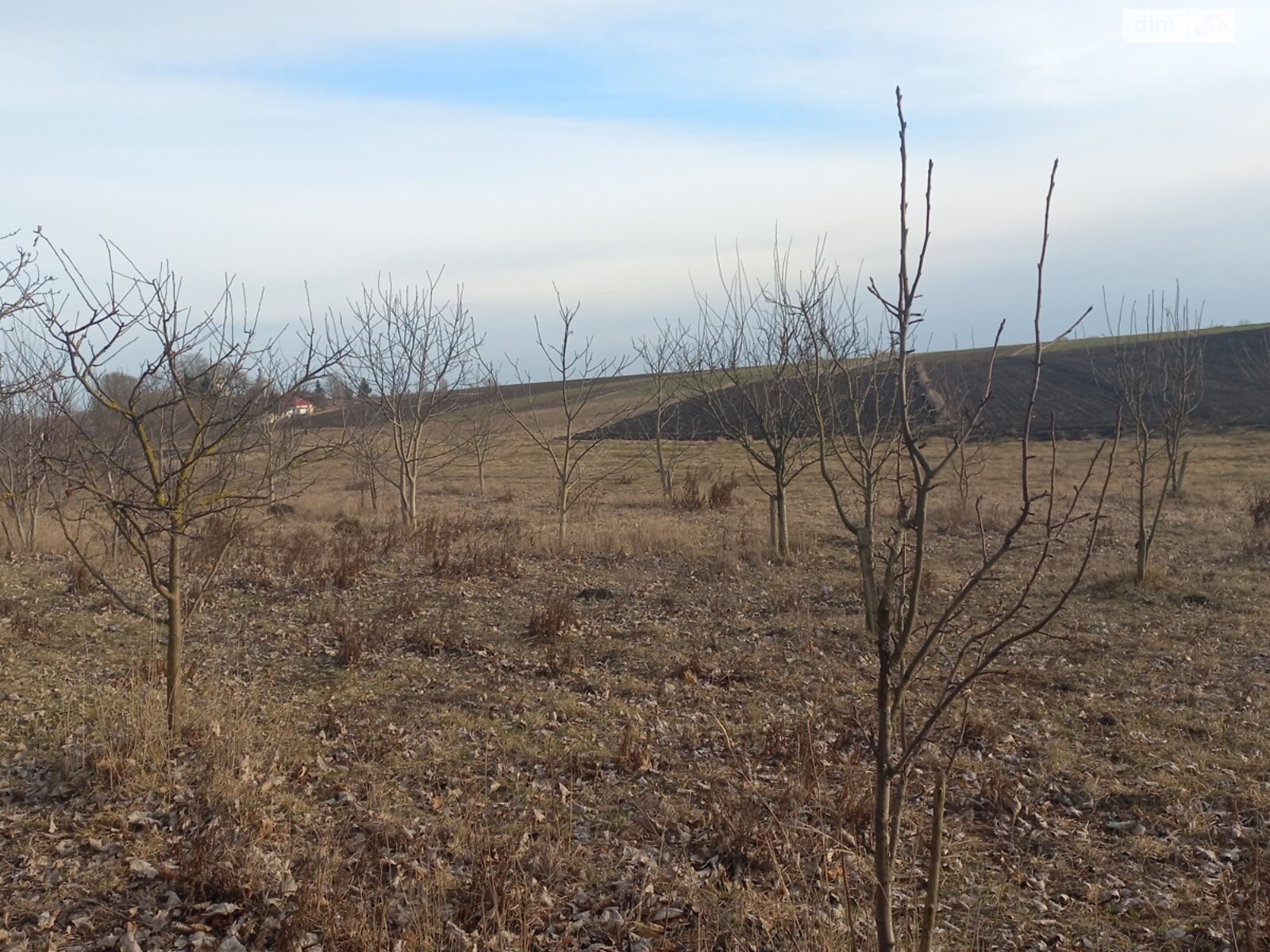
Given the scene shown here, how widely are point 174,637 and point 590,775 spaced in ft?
8.29

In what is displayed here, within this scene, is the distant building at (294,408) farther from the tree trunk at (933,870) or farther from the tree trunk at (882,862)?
the tree trunk at (933,870)

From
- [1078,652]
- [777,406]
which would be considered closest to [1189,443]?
[777,406]

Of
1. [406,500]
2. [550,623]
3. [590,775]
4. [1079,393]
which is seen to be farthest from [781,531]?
[1079,393]

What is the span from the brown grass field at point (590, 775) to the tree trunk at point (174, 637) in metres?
0.17

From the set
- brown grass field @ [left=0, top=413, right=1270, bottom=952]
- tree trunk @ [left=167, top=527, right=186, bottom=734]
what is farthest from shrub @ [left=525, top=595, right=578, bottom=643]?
tree trunk @ [left=167, top=527, right=186, bottom=734]

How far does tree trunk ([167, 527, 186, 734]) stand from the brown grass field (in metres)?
0.17

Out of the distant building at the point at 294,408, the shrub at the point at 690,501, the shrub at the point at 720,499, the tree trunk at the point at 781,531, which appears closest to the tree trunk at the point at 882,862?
the distant building at the point at 294,408

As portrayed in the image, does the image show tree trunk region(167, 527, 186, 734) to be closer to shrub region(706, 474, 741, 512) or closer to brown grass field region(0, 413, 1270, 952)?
brown grass field region(0, 413, 1270, 952)

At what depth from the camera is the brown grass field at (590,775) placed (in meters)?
3.56

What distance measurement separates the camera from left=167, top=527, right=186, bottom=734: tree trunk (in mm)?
4824

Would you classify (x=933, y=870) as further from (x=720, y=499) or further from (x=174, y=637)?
(x=720, y=499)

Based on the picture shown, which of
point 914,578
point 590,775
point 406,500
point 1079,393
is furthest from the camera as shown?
point 1079,393

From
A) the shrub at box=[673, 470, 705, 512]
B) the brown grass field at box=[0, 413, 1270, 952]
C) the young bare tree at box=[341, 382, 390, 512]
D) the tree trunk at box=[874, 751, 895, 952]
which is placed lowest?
the brown grass field at box=[0, 413, 1270, 952]

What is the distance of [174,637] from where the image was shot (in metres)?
4.87
